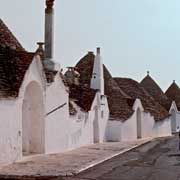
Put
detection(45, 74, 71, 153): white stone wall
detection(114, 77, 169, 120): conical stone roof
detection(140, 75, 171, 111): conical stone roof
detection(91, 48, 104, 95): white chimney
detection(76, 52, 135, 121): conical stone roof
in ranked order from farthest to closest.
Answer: detection(140, 75, 171, 111): conical stone roof < detection(114, 77, 169, 120): conical stone roof < detection(76, 52, 135, 121): conical stone roof < detection(91, 48, 104, 95): white chimney < detection(45, 74, 71, 153): white stone wall

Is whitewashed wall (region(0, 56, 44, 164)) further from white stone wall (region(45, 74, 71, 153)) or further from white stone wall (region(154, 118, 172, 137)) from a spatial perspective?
white stone wall (region(154, 118, 172, 137))

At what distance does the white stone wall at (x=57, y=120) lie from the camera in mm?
19656

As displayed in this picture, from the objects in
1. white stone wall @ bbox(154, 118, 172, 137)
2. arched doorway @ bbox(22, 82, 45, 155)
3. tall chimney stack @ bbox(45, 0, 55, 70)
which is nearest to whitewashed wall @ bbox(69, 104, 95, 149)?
tall chimney stack @ bbox(45, 0, 55, 70)

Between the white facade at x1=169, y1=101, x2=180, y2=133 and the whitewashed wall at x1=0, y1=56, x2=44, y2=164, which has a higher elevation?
the white facade at x1=169, y1=101, x2=180, y2=133

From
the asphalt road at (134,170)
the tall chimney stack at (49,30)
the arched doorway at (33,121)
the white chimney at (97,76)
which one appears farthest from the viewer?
the white chimney at (97,76)

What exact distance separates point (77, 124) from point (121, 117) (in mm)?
10025

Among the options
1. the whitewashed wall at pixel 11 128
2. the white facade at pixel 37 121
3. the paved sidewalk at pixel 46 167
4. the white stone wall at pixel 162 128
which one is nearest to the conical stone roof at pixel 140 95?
the white stone wall at pixel 162 128

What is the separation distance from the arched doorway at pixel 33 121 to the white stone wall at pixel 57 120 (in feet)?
1.16

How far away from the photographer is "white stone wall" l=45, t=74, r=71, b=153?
64.5 feet

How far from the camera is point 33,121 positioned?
19.1 metres

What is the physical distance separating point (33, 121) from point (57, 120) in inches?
75.3

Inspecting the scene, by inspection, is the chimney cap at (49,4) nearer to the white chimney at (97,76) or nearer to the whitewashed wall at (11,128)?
the whitewashed wall at (11,128)

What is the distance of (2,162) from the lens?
49.5ft

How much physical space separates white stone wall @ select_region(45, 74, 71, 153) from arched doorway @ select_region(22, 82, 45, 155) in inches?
14.0
